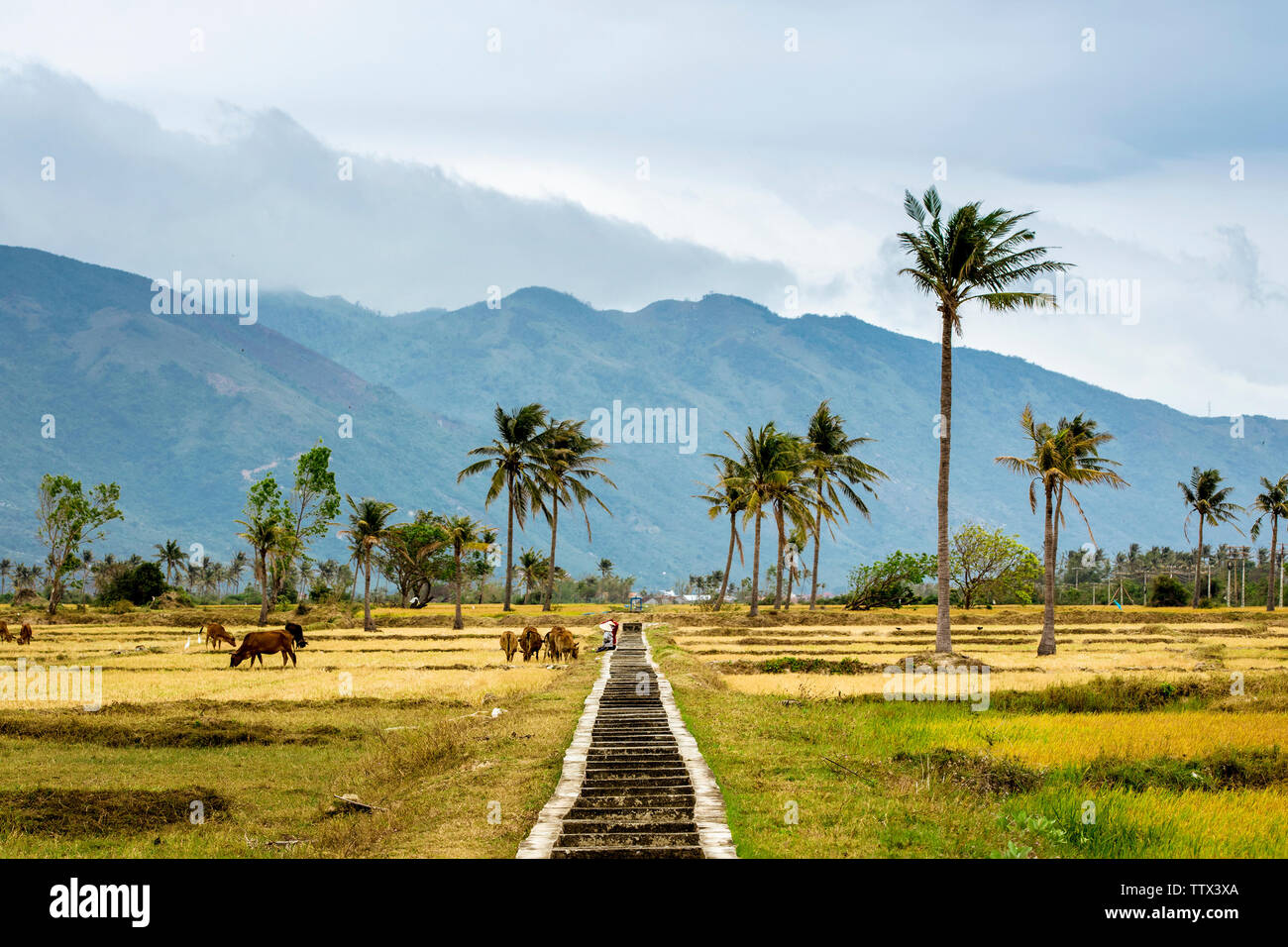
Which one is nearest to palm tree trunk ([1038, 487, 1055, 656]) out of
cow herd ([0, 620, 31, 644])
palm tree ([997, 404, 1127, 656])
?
palm tree ([997, 404, 1127, 656])

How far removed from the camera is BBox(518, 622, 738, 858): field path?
10.1 m

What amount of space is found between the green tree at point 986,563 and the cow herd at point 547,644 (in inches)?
1867

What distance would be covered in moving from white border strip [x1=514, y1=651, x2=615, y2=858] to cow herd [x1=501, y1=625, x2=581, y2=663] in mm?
16032

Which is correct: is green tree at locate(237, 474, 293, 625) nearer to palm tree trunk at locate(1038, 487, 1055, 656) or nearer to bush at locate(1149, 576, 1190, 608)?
palm tree trunk at locate(1038, 487, 1055, 656)

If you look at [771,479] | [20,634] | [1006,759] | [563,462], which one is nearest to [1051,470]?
[771,479]

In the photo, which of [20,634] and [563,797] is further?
[20,634]

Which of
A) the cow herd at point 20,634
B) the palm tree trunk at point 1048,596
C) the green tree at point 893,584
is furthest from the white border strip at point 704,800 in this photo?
the green tree at point 893,584

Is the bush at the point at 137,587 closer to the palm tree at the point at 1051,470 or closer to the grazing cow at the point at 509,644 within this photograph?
the grazing cow at the point at 509,644

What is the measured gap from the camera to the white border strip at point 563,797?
10086 mm

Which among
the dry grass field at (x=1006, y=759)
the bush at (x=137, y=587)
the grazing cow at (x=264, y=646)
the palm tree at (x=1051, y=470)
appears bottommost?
the bush at (x=137, y=587)

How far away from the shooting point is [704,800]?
11852 millimetres

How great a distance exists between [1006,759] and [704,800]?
5.36 m

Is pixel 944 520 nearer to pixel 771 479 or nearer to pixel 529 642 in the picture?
pixel 529 642
